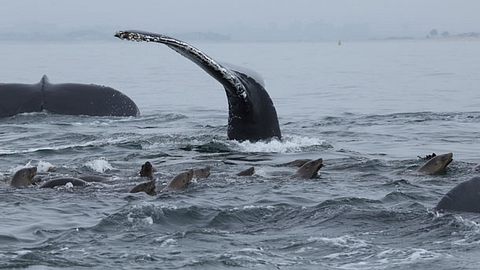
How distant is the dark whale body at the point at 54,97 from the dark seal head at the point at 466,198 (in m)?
10.2

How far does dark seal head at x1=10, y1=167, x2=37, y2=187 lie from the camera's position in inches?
461

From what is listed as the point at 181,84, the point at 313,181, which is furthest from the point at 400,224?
the point at 181,84

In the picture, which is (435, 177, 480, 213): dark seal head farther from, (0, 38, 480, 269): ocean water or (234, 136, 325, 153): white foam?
(234, 136, 325, 153): white foam

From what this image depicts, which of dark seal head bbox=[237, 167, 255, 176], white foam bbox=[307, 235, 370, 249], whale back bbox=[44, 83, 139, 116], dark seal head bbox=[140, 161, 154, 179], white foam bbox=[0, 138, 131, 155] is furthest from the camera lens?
whale back bbox=[44, 83, 139, 116]

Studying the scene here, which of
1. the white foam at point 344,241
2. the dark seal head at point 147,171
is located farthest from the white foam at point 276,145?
the white foam at point 344,241

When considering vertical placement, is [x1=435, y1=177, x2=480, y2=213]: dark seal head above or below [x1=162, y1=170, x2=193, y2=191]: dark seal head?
above

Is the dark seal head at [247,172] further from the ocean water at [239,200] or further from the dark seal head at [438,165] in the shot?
the dark seal head at [438,165]

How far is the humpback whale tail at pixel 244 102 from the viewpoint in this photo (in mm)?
12701

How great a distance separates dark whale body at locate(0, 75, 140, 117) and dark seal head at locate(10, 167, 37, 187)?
719 cm

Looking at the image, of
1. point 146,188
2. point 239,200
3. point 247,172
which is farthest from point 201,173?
point 239,200

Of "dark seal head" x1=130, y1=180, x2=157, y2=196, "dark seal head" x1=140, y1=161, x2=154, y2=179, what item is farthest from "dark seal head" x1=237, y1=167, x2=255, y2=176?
"dark seal head" x1=130, y1=180, x2=157, y2=196

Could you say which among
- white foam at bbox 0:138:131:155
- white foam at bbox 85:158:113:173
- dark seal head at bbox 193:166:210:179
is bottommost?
white foam at bbox 0:138:131:155

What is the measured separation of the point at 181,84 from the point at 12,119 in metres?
19.9

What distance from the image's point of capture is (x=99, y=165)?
520 inches
